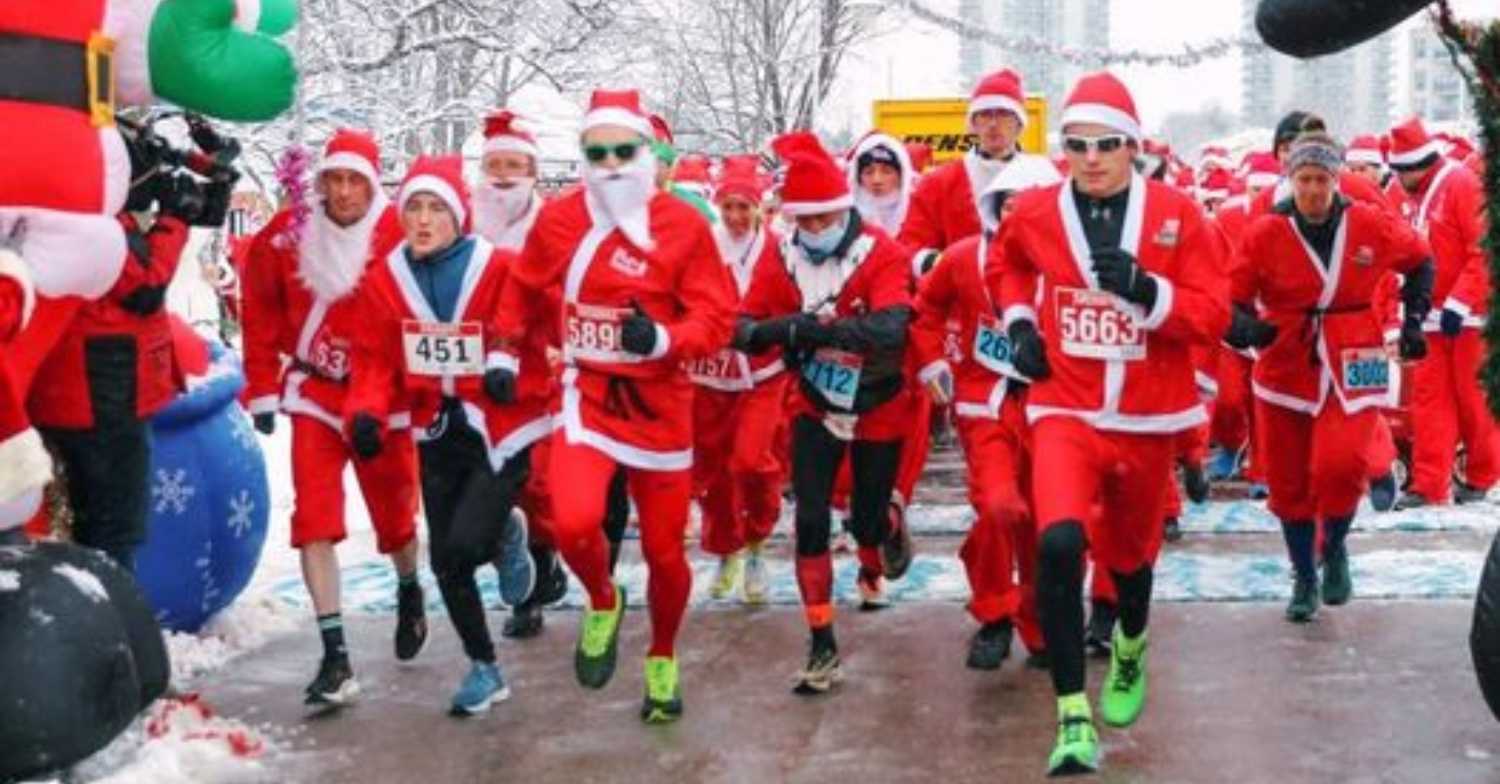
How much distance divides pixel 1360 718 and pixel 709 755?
83.8 inches

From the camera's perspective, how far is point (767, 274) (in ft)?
25.3

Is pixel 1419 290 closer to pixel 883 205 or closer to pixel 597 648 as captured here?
pixel 883 205

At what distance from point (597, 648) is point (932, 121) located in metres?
15.2

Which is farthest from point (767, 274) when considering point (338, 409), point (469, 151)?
point (469, 151)

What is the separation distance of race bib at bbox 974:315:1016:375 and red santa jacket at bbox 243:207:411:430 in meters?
2.16

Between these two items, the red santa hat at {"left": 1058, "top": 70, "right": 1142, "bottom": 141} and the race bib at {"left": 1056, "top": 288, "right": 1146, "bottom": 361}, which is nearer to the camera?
the race bib at {"left": 1056, "top": 288, "right": 1146, "bottom": 361}

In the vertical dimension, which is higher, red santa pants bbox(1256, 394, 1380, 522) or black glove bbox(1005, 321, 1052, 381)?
black glove bbox(1005, 321, 1052, 381)

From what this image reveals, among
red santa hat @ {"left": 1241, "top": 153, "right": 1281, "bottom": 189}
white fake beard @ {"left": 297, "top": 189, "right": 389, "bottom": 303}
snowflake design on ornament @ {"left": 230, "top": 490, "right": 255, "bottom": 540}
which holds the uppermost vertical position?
red santa hat @ {"left": 1241, "top": 153, "right": 1281, "bottom": 189}

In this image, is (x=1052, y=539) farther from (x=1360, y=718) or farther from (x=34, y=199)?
→ (x=34, y=199)

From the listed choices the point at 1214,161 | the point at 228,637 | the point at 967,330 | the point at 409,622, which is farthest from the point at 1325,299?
the point at 1214,161

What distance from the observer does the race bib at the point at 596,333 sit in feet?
21.8

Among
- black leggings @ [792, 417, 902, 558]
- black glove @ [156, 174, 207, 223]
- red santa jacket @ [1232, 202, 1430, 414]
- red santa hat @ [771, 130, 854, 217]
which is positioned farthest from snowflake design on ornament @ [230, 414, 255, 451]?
red santa jacket @ [1232, 202, 1430, 414]

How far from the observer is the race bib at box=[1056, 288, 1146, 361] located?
20.1ft

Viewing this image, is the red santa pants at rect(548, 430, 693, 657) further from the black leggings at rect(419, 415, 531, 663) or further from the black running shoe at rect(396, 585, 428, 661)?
the black running shoe at rect(396, 585, 428, 661)
